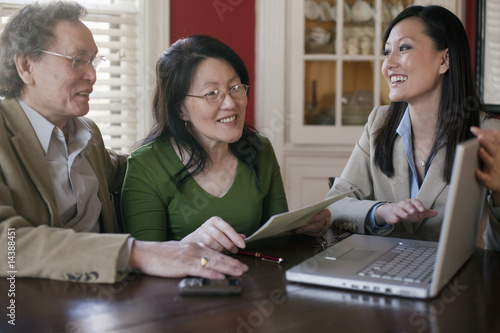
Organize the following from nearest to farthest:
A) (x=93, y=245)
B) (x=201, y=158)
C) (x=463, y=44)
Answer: (x=93, y=245) → (x=201, y=158) → (x=463, y=44)

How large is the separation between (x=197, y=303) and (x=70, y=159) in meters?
0.74

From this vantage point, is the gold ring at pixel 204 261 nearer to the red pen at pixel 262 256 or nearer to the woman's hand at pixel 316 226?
the red pen at pixel 262 256

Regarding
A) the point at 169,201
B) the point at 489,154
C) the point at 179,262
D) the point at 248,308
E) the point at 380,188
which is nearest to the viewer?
the point at 248,308

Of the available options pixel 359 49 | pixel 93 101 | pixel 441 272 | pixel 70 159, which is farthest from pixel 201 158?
pixel 359 49

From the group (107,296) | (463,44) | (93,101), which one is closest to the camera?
(107,296)

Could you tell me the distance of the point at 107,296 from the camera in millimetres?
1208

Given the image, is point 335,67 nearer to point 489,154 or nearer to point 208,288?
point 489,154

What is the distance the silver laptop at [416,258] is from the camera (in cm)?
114

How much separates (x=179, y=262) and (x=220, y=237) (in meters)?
0.20

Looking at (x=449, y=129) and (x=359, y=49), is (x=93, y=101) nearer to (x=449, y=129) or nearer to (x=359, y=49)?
(x=359, y=49)

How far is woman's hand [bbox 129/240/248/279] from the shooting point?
4.30ft

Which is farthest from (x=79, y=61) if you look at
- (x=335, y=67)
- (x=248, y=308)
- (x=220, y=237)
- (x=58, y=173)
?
(x=335, y=67)

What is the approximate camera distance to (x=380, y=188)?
2.14 meters

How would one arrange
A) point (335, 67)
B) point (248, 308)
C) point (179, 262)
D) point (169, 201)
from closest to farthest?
point (248, 308)
point (179, 262)
point (169, 201)
point (335, 67)
